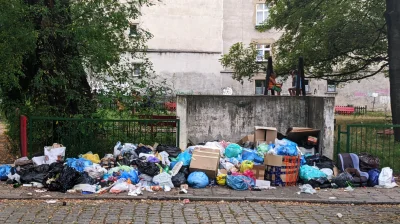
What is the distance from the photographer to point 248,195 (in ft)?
26.0

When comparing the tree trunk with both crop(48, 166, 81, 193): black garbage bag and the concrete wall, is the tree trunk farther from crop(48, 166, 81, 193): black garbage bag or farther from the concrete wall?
crop(48, 166, 81, 193): black garbage bag

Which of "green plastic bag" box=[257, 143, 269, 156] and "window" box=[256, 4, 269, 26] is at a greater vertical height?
"window" box=[256, 4, 269, 26]

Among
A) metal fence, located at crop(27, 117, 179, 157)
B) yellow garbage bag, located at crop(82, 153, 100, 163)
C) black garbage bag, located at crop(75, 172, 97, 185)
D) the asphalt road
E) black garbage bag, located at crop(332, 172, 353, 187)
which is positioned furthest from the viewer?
metal fence, located at crop(27, 117, 179, 157)

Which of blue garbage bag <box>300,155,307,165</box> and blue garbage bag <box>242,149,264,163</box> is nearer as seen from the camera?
blue garbage bag <box>242,149,264,163</box>

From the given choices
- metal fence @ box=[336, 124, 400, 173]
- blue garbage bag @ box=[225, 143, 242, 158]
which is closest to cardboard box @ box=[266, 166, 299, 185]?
blue garbage bag @ box=[225, 143, 242, 158]

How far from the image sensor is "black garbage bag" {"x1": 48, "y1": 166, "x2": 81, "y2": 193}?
798 centimetres

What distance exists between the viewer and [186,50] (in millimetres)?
35031

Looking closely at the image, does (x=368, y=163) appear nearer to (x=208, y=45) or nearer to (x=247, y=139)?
(x=247, y=139)

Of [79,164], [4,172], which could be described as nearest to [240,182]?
[79,164]

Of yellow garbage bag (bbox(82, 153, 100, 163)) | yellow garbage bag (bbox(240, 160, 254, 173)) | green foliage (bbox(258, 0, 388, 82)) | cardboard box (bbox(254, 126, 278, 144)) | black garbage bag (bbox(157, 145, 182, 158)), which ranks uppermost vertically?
green foliage (bbox(258, 0, 388, 82))

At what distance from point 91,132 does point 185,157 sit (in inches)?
93.9

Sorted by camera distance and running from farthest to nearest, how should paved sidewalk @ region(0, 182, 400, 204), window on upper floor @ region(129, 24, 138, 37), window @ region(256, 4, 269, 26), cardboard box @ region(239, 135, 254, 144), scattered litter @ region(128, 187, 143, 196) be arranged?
window @ region(256, 4, 269, 26)
window on upper floor @ region(129, 24, 138, 37)
cardboard box @ region(239, 135, 254, 144)
scattered litter @ region(128, 187, 143, 196)
paved sidewalk @ region(0, 182, 400, 204)

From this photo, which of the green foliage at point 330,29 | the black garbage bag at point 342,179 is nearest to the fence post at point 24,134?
the black garbage bag at point 342,179

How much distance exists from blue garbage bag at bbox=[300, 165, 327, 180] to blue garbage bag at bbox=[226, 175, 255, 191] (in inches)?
45.9
